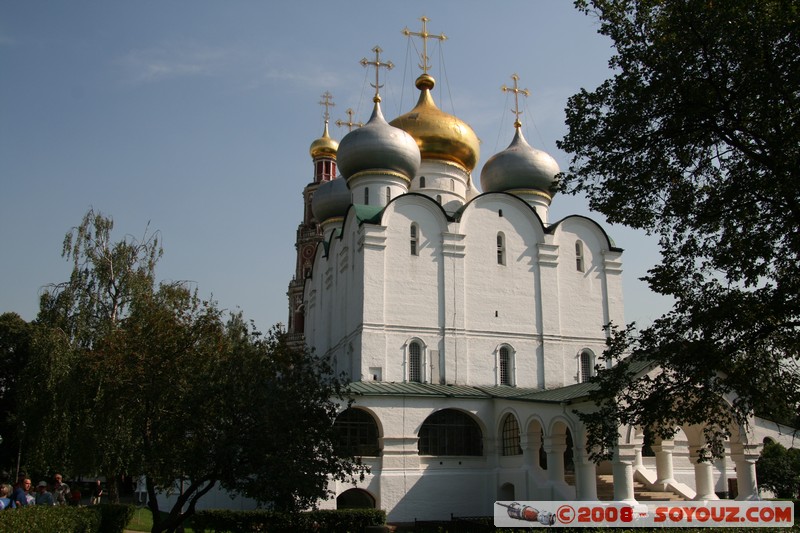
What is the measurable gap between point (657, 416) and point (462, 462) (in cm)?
1149

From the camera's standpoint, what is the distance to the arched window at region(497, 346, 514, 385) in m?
24.1

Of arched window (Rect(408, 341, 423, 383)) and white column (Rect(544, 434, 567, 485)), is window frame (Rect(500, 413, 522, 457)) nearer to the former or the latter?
white column (Rect(544, 434, 567, 485))

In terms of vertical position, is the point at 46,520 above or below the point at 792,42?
below

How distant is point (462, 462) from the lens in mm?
21859

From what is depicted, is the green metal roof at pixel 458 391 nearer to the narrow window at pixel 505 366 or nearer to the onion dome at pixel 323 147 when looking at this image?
the narrow window at pixel 505 366

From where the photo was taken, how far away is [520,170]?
28.7m

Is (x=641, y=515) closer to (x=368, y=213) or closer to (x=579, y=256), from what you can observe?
(x=579, y=256)

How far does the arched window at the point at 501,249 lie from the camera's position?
25.1m

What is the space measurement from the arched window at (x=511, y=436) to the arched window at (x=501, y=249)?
17.9 ft

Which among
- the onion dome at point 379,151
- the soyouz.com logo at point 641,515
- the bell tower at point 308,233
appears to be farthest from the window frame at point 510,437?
the bell tower at point 308,233

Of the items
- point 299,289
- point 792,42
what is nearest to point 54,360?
point 792,42

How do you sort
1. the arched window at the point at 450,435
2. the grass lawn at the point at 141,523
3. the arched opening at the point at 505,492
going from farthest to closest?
the arched window at the point at 450,435
the arched opening at the point at 505,492
the grass lawn at the point at 141,523

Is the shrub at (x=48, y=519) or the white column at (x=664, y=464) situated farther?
the white column at (x=664, y=464)

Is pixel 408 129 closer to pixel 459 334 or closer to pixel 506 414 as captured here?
pixel 459 334
